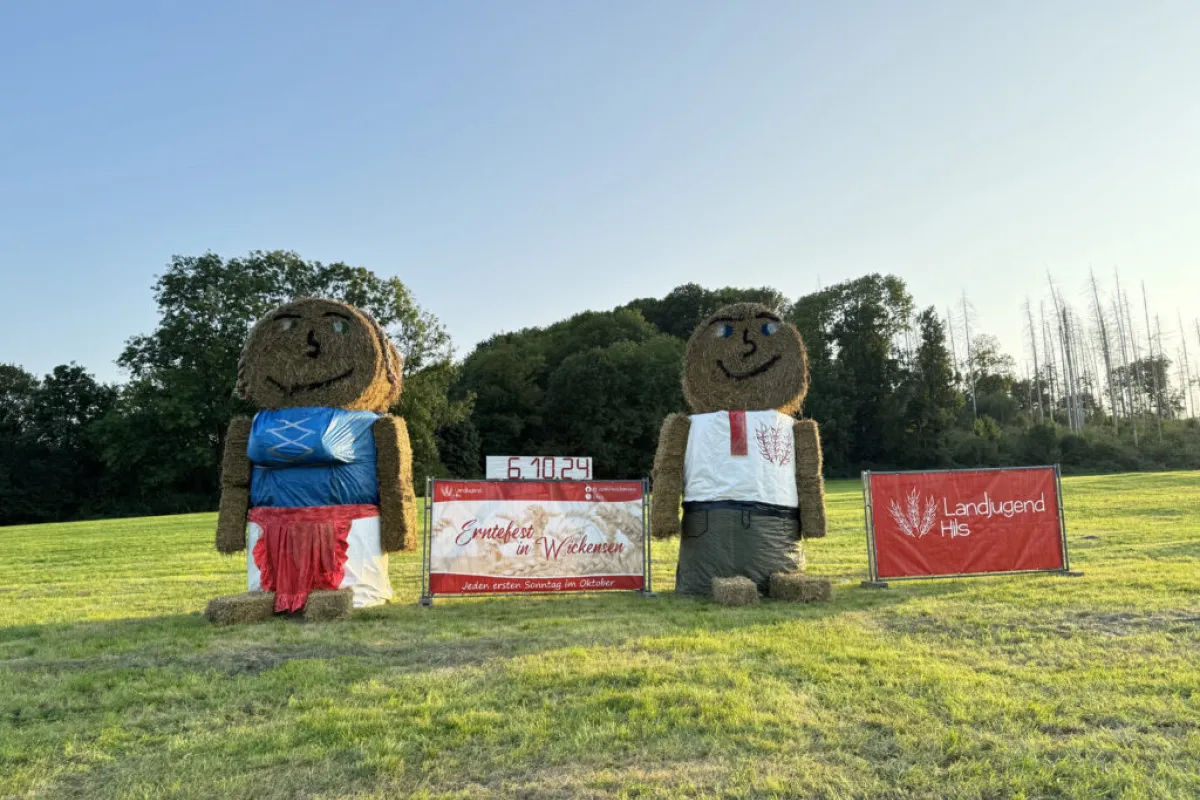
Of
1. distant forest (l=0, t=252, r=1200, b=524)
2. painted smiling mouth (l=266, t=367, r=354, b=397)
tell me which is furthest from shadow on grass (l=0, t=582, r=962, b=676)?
distant forest (l=0, t=252, r=1200, b=524)

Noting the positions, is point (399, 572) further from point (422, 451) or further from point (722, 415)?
point (422, 451)

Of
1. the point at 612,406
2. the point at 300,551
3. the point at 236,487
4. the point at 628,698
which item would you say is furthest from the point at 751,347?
the point at 612,406

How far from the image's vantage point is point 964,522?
8359 mm

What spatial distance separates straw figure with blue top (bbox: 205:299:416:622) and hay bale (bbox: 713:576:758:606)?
304 centimetres

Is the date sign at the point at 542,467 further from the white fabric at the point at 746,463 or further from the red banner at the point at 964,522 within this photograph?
the red banner at the point at 964,522

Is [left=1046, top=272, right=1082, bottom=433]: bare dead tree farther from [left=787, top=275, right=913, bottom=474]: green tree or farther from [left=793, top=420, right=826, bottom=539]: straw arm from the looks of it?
[left=793, top=420, right=826, bottom=539]: straw arm

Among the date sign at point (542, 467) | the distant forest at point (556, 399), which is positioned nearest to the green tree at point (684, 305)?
the distant forest at point (556, 399)

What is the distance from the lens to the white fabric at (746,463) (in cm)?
768

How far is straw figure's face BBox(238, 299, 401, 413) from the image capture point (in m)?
7.54

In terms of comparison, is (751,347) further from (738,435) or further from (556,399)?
(556,399)

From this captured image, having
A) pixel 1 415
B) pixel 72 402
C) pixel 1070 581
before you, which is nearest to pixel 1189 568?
pixel 1070 581

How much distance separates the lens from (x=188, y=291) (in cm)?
3028

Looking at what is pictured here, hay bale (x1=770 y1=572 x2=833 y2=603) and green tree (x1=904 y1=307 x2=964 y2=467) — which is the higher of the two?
green tree (x1=904 y1=307 x2=964 y2=467)

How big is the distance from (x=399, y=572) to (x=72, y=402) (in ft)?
129
